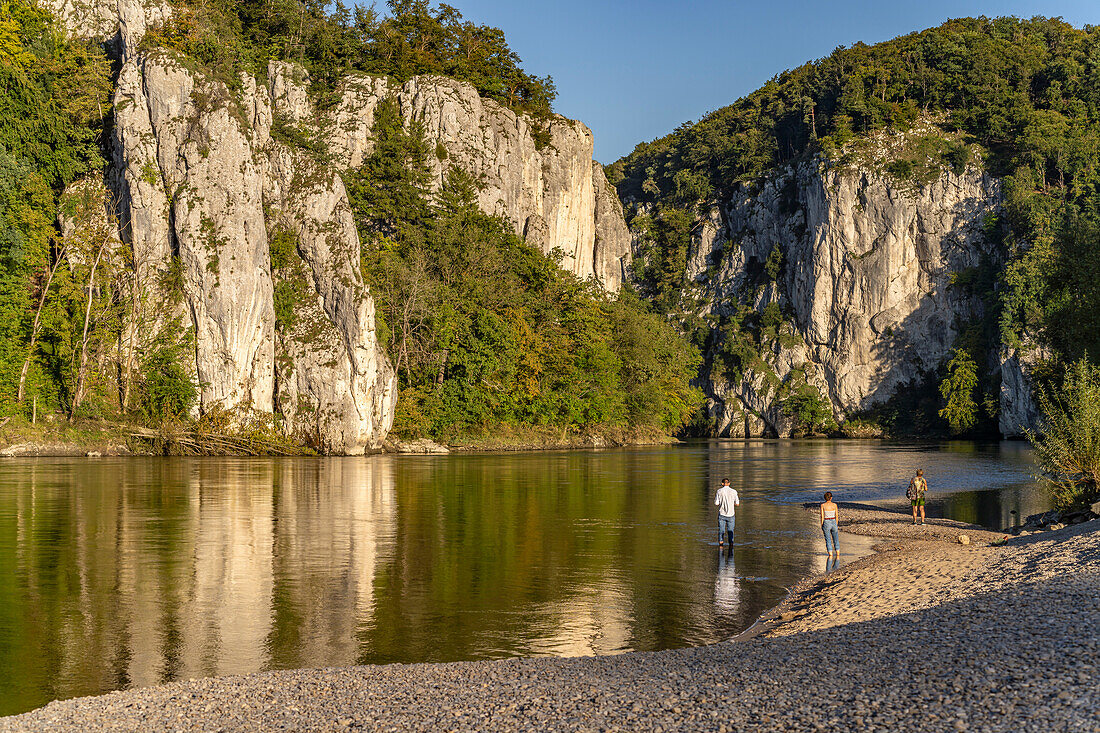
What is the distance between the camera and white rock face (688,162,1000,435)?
118188 mm

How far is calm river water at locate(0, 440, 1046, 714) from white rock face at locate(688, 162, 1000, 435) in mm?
82759

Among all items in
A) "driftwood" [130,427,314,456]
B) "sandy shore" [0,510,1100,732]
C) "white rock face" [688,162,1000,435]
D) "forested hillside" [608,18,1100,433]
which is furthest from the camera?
"white rock face" [688,162,1000,435]

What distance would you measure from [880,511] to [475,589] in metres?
20.0

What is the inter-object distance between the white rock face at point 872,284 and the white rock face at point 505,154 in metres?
31.4

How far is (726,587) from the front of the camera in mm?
18531

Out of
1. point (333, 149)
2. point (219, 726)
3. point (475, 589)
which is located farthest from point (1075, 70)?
point (219, 726)

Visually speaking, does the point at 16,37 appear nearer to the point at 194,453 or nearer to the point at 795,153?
the point at 194,453

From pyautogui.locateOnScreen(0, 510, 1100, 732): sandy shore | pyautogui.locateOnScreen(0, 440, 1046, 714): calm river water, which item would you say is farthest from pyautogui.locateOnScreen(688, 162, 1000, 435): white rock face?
pyautogui.locateOnScreen(0, 510, 1100, 732): sandy shore

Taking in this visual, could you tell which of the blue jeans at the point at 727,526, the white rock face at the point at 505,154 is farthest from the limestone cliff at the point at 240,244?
the blue jeans at the point at 727,526

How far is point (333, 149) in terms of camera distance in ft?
265

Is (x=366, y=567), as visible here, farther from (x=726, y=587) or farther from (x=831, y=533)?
(x=831, y=533)

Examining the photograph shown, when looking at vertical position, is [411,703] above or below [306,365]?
below

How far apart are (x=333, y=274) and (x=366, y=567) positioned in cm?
5016

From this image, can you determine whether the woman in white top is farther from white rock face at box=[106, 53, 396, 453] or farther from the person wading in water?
white rock face at box=[106, 53, 396, 453]
